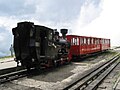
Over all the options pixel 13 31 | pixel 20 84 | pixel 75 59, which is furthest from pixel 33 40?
pixel 75 59

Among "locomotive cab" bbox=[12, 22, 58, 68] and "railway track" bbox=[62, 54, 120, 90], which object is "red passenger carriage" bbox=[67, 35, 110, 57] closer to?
"locomotive cab" bbox=[12, 22, 58, 68]

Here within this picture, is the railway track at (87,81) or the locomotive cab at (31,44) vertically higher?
the locomotive cab at (31,44)

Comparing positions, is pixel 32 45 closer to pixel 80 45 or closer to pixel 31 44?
pixel 31 44

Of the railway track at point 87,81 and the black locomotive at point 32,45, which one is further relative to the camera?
the black locomotive at point 32,45

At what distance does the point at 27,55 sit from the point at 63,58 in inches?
213

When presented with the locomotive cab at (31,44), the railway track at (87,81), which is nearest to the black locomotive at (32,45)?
the locomotive cab at (31,44)

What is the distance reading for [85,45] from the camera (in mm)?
24672

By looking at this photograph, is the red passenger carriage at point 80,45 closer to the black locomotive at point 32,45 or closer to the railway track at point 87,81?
the black locomotive at point 32,45

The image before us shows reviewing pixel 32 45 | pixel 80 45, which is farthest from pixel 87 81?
pixel 80 45

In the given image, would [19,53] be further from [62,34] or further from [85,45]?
[85,45]

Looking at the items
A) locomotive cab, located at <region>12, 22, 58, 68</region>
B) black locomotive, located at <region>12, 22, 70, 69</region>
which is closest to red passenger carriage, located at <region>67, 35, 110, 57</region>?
black locomotive, located at <region>12, 22, 70, 69</region>

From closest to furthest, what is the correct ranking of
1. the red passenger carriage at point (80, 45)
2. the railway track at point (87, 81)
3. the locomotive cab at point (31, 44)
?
1. the railway track at point (87, 81)
2. the locomotive cab at point (31, 44)
3. the red passenger carriage at point (80, 45)

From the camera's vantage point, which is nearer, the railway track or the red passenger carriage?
the railway track

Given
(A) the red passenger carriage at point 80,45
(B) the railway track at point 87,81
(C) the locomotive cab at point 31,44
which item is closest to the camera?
(B) the railway track at point 87,81
